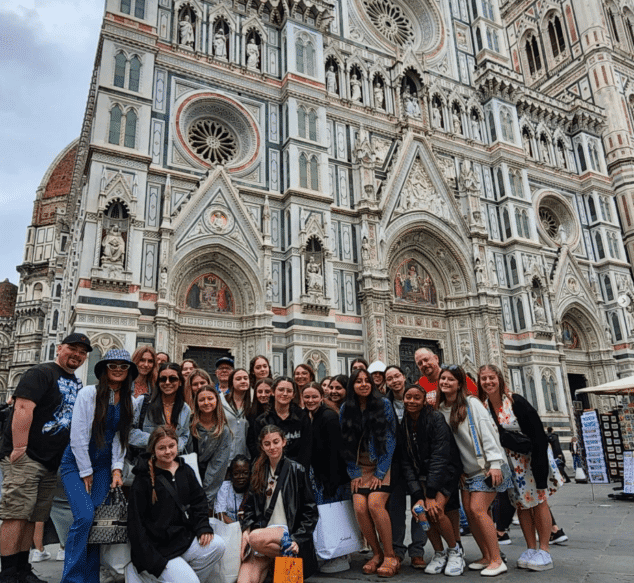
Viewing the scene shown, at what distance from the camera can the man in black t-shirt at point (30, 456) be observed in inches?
169

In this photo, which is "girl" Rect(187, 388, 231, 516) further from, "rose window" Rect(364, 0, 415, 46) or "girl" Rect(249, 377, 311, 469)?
"rose window" Rect(364, 0, 415, 46)

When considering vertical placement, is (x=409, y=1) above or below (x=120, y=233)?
above

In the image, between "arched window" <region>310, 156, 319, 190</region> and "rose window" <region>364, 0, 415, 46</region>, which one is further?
"rose window" <region>364, 0, 415, 46</region>

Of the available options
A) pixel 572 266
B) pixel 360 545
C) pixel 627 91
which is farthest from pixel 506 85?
pixel 360 545

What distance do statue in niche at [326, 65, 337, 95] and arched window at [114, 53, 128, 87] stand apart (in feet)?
25.2

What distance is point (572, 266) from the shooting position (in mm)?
23734

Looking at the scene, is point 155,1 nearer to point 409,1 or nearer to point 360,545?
point 409,1

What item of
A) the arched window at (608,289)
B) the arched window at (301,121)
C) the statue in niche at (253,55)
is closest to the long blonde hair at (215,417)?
the arched window at (301,121)

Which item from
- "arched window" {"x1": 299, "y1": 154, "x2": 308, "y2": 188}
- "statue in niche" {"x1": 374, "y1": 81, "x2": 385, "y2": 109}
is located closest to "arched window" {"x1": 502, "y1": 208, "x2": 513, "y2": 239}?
"statue in niche" {"x1": 374, "y1": 81, "x2": 385, "y2": 109}

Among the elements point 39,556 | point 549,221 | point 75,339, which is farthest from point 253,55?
point 39,556

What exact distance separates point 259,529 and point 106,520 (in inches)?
49.8

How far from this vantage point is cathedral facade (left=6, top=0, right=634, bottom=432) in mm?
15414

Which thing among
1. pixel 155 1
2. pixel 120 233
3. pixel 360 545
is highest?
pixel 155 1

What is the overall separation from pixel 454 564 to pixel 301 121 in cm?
1629
